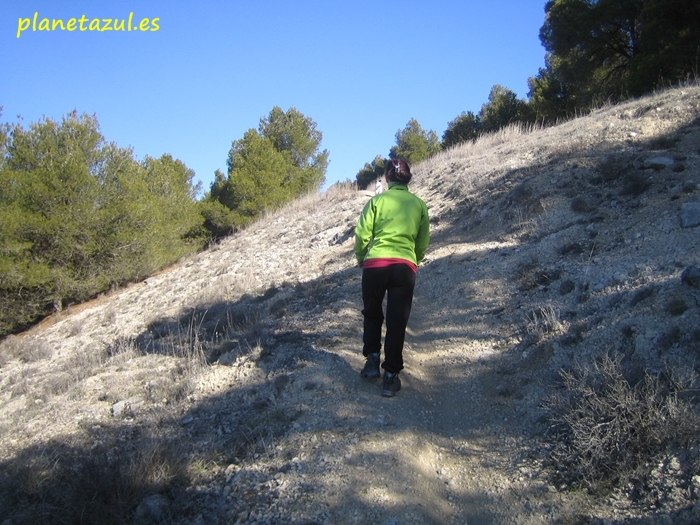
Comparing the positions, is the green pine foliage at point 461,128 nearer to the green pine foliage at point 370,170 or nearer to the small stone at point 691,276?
the green pine foliage at point 370,170

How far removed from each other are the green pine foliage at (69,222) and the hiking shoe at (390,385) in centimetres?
1394

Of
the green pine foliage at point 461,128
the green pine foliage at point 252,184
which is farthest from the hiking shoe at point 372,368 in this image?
the green pine foliage at point 461,128

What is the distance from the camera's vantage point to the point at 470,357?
5199mm

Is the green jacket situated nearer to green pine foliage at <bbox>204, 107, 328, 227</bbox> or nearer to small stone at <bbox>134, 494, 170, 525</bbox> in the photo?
small stone at <bbox>134, 494, 170, 525</bbox>

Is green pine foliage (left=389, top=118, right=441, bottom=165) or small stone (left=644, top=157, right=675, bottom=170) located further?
green pine foliage (left=389, top=118, right=441, bottom=165)

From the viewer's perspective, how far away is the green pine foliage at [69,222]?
1521 centimetres

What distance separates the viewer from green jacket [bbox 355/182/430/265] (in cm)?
436

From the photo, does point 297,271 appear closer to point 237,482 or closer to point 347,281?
point 347,281

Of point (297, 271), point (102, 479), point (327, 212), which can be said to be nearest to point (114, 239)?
point (327, 212)

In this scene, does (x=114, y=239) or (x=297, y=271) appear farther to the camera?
(x=114, y=239)

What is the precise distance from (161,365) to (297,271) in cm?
437

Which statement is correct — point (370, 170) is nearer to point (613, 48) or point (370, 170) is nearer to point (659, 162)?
point (613, 48)

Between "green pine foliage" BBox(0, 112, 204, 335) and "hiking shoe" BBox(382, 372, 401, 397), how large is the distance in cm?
1394

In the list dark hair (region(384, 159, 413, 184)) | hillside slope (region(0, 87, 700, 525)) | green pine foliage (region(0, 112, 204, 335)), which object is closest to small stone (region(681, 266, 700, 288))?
hillside slope (region(0, 87, 700, 525))
